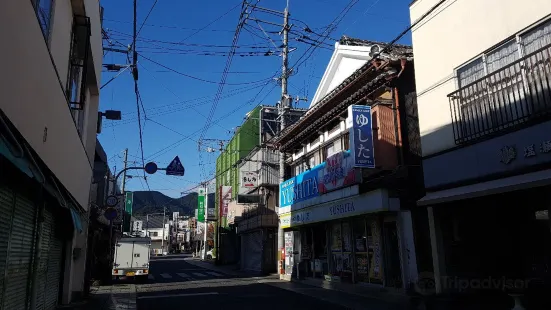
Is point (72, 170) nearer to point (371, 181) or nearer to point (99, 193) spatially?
point (371, 181)

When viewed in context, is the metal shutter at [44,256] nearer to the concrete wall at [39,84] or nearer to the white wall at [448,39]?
the concrete wall at [39,84]

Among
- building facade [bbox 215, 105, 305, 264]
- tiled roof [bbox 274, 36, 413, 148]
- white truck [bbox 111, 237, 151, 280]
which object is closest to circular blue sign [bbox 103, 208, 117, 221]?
white truck [bbox 111, 237, 151, 280]

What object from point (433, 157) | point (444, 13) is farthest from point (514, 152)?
point (444, 13)

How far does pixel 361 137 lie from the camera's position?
1422 cm

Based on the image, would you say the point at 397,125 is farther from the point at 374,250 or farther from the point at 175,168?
the point at 175,168

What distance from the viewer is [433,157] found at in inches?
448

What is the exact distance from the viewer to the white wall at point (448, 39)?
9.23m

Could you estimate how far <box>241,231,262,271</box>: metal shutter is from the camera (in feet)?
96.7

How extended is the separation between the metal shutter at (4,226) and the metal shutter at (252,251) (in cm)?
2326

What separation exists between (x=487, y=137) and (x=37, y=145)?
29.3 feet

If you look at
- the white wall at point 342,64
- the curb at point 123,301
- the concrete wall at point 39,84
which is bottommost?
the curb at point 123,301

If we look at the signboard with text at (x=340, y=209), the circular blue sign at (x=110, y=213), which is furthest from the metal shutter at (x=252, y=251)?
the circular blue sign at (x=110, y=213)
